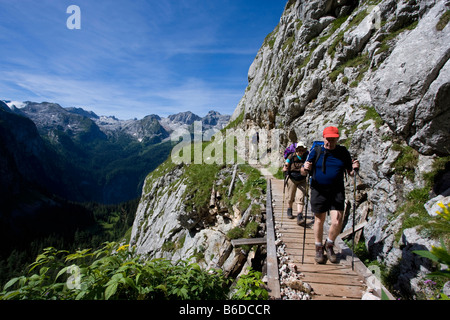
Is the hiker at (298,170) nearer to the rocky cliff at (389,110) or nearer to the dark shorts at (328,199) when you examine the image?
the rocky cliff at (389,110)

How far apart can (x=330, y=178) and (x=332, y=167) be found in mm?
305

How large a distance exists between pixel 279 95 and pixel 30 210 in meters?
233

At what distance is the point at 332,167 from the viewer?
5.59 m

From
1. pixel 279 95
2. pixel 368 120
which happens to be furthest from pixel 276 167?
pixel 368 120

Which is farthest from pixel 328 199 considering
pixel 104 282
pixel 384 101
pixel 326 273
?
pixel 104 282

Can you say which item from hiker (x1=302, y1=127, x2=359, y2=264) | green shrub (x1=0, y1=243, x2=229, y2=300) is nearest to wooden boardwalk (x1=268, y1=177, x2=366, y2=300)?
hiker (x1=302, y1=127, x2=359, y2=264)

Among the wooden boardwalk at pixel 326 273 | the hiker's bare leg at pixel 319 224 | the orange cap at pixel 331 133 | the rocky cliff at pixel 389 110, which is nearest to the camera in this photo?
the wooden boardwalk at pixel 326 273

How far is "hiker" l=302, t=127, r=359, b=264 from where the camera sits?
219 inches

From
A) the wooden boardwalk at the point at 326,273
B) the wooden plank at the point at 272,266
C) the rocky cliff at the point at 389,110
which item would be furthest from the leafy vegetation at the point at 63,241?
the wooden boardwalk at the point at 326,273

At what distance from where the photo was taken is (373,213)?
7.31 m

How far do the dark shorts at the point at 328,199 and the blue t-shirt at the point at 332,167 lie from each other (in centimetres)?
17

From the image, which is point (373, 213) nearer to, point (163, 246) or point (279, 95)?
point (279, 95)

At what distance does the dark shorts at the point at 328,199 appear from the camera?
5.58 m

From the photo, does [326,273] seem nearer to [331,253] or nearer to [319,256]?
[319,256]
